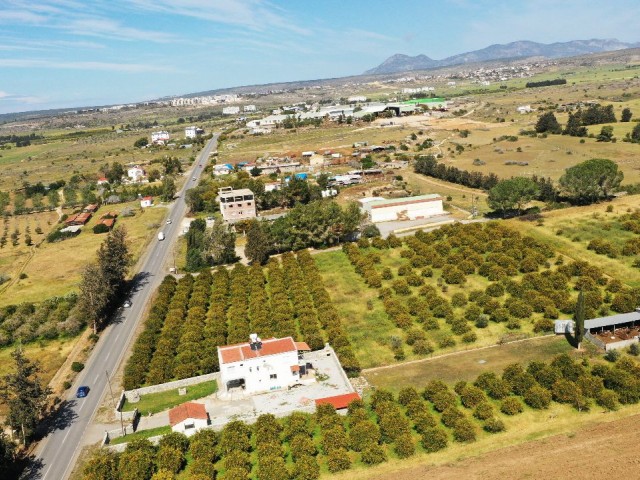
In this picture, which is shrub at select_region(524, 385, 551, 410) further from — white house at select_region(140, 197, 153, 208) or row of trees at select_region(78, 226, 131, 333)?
white house at select_region(140, 197, 153, 208)

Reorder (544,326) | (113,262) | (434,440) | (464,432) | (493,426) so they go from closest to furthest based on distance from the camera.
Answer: (434,440) < (464,432) < (493,426) < (544,326) < (113,262)

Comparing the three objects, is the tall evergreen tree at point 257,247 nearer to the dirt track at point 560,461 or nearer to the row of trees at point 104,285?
the row of trees at point 104,285

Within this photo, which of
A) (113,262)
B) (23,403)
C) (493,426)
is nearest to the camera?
(493,426)

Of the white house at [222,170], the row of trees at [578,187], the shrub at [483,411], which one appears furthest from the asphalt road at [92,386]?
the white house at [222,170]

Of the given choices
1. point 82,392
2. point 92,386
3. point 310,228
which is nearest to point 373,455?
point 82,392

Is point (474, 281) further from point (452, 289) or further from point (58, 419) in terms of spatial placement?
point (58, 419)

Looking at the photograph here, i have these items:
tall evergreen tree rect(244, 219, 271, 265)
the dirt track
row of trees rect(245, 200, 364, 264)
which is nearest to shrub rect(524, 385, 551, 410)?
the dirt track

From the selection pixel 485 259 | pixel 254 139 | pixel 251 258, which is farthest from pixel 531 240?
pixel 254 139
